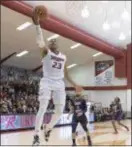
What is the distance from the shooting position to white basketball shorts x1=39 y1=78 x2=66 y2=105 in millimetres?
4691

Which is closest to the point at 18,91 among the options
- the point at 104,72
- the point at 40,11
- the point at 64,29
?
the point at 64,29

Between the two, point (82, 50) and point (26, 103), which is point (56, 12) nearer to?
point (26, 103)

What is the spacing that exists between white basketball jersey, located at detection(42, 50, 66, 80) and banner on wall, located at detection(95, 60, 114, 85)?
75.3 feet

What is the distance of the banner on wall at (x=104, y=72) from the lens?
27656 mm

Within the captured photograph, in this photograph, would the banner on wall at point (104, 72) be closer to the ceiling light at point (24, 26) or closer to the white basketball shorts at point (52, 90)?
the ceiling light at point (24, 26)

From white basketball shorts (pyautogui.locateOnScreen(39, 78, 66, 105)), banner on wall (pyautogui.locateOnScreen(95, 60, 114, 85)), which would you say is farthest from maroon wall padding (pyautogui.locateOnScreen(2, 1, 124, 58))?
white basketball shorts (pyautogui.locateOnScreen(39, 78, 66, 105))

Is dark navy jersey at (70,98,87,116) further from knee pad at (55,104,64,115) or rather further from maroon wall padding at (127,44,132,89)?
maroon wall padding at (127,44,132,89)

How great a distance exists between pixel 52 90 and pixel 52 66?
0.34m

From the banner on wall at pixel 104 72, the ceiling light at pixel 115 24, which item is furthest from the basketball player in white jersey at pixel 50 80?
the banner on wall at pixel 104 72

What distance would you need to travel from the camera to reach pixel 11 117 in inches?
557

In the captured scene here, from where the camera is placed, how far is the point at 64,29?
17.4 meters

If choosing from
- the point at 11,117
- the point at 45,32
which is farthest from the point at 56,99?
the point at 45,32

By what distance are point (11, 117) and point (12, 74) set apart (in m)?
8.94

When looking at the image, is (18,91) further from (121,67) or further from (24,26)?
(121,67)
